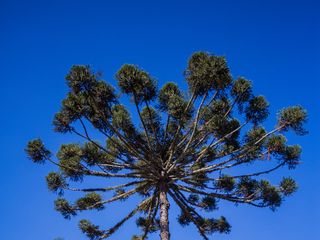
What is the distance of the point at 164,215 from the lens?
15.8 meters

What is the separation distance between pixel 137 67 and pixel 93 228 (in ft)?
22.1

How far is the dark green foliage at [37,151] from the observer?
55.3 feet

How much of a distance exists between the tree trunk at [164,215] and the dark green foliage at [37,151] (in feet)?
14.7

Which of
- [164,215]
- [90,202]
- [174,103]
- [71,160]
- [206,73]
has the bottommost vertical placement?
[164,215]

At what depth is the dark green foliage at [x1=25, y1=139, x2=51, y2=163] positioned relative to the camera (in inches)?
663

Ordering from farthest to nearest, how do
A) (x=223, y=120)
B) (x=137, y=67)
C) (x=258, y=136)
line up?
(x=258, y=136)
(x=223, y=120)
(x=137, y=67)

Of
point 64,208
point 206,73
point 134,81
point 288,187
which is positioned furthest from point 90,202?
point 288,187

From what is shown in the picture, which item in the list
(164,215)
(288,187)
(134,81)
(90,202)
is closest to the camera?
(134,81)

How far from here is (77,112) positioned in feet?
52.3

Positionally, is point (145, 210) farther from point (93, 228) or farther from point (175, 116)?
point (175, 116)

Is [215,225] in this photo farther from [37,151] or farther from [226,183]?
[37,151]

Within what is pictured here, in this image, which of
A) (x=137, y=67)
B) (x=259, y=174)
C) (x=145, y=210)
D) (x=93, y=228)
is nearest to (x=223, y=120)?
(x=259, y=174)

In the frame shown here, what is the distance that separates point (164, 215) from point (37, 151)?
5199 mm

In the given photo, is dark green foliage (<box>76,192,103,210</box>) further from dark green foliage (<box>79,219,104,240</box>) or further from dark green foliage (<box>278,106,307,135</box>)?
dark green foliage (<box>278,106,307,135</box>)
